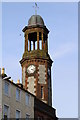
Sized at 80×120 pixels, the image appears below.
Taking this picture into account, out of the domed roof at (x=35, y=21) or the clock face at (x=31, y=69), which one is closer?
the clock face at (x=31, y=69)

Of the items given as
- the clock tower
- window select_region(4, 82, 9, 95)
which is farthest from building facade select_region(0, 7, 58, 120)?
window select_region(4, 82, 9, 95)

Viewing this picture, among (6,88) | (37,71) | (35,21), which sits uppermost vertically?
(35,21)

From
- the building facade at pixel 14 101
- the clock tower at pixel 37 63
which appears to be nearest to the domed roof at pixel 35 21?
the clock tower at pixel 37 63

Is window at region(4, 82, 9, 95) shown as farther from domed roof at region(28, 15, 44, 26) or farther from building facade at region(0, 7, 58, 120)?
domed roof at region(28, 15, 44, 26)

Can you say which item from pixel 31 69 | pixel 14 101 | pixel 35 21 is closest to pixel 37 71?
pixel 31 69

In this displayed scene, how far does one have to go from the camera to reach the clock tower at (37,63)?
209 ft

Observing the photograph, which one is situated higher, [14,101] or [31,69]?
[31,69]

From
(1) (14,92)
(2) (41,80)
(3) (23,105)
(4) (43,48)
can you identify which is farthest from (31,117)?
(4) (43,48)

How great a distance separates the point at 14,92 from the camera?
44.7 metres

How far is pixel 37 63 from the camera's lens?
2547 inches

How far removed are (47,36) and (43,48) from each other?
334cm

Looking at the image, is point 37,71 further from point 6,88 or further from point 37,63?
point 6,88

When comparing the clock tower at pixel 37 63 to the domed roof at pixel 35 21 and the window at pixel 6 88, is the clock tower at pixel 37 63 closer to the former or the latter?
the domed roof at pixel 35 21

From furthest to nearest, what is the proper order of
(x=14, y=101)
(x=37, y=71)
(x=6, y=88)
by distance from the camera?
(x=37, y=71) < (x=14, y=101) < (x=6, y=88)
